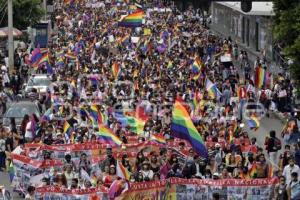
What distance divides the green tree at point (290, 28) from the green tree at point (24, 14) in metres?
27.5

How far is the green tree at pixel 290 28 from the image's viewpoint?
30.6m

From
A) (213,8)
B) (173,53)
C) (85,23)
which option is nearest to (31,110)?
(173,53)

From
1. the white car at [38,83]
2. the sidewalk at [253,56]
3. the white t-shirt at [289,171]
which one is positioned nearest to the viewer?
the white t-shirt at [289,171]

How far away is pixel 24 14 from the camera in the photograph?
6138 cm

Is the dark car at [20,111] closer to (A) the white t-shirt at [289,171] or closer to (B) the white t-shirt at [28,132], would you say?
(B) the white t-shirt at [28,132]

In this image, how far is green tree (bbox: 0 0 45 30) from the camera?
194 ft

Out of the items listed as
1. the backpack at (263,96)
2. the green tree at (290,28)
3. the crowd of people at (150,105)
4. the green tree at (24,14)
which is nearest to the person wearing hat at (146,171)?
the crowd of people at (150,105)

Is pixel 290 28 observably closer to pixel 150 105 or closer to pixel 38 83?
pixel 150 105

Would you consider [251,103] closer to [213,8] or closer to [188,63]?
[188,63]

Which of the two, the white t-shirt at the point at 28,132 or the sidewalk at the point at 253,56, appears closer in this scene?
the white t-shirt at the point at 28,132

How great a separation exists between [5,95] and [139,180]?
17.8m

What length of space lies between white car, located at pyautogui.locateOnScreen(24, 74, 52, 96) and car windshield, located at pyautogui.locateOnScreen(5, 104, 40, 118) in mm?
5424

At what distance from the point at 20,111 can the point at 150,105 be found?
3583 mm

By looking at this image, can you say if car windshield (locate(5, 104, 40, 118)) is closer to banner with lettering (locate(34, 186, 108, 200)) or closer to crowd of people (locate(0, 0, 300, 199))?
crowd of people (locate(0, 0, 300, 199))
